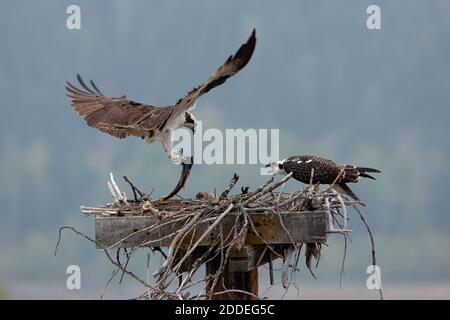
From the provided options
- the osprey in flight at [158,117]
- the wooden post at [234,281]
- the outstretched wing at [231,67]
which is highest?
the outstretched wing at [231,67]

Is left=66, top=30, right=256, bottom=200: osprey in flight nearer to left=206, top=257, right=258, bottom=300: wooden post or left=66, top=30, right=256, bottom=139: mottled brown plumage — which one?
left=66, top=30, right=256, bottom=139: mottled brown plumage

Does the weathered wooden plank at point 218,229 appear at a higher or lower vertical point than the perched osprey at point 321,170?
lower

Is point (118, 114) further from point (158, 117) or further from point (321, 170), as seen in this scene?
point (321, 170)

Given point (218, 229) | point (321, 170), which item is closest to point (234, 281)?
point (218, 229)

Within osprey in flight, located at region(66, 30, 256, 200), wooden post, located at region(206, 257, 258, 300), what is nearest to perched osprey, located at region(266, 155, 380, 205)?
osprey in flight, located at region(66, 30, 256, 200)

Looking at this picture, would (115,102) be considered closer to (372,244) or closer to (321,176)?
(321,176)

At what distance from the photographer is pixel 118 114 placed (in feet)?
23.2

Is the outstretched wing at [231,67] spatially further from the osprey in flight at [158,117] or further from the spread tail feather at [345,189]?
the spread tail feather at [345,189]

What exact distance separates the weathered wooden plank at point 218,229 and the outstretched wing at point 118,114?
1.07 m

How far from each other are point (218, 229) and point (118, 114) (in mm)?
1665

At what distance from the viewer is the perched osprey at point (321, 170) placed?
6.87m

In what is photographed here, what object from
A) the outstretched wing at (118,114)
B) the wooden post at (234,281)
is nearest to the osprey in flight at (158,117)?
the outstretched wing at (118,114)

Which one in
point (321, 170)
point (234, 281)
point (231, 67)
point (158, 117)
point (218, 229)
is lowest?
point (234, 281)
